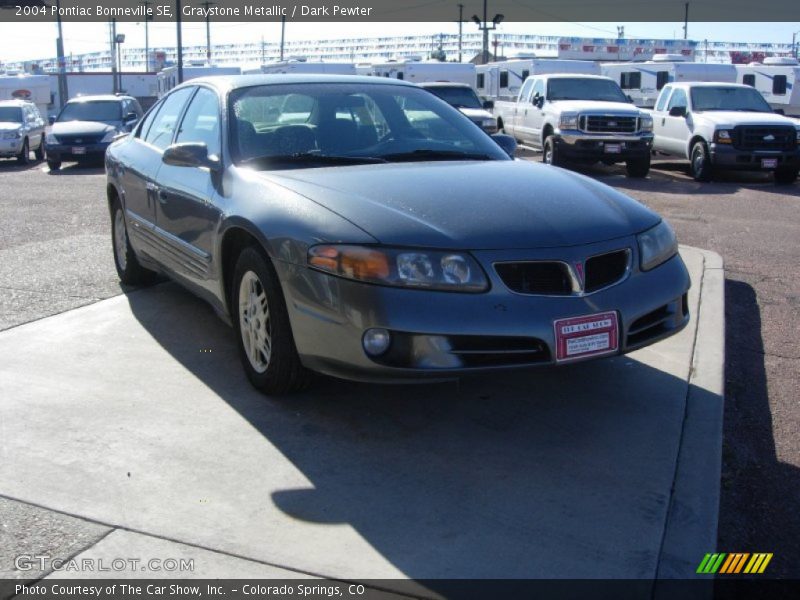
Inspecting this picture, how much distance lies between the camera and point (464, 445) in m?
3.99

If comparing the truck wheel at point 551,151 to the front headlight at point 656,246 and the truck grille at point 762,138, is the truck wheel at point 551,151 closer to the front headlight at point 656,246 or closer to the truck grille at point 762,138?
the truck grille at point 762,138

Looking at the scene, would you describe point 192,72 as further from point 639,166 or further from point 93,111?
point 639,166

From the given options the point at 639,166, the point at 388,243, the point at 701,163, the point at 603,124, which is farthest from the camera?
the point at 639,166

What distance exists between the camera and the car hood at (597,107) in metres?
16.4

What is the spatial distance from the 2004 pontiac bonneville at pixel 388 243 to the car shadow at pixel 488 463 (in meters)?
0.33

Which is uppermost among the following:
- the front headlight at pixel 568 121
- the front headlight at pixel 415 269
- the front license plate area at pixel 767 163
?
the front headlight at pixel 568 121

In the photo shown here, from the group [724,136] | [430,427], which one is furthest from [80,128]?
[430,427]

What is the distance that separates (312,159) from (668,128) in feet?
46.5

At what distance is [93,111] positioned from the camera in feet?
70.1

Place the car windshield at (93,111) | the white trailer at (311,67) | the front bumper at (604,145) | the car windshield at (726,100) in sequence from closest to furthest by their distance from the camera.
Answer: the front bumper at (604,145) < the car windshield at (726,100) < the car windshield at (93,111) < the white trailer at (311,67)

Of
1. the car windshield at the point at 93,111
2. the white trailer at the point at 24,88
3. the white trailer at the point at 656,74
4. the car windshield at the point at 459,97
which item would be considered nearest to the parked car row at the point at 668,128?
the car windshield at the point at 459,97

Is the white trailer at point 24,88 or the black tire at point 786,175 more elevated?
the white trailer at point 24,88

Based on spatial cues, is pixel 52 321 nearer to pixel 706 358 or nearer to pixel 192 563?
pixel 192 563

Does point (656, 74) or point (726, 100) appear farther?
point (656, 74)
